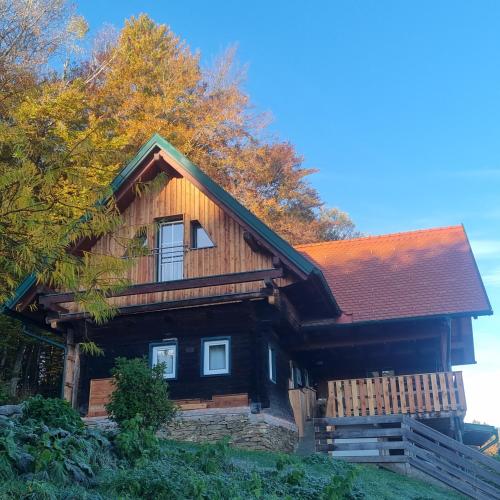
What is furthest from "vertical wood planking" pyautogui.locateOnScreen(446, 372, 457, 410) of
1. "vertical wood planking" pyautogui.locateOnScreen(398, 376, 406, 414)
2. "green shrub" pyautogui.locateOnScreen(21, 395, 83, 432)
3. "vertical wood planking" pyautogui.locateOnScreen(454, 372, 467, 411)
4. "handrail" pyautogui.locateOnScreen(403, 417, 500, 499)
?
"green shrub" pyautogui.locateOnScreen(21, 395, 83, 432)

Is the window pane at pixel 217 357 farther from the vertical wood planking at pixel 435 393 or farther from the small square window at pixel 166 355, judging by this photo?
the vertical wood planking at pixel 435 393

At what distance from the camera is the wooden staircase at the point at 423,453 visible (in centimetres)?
1331

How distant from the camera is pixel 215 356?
55.0ft

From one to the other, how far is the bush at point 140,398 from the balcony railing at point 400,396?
4989 millimetres

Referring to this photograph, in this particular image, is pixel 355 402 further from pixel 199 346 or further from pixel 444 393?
pixel 199 346

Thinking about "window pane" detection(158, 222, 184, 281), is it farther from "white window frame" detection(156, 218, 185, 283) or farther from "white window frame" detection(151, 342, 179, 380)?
"white window frame" detection(151, 342, 179, 380)

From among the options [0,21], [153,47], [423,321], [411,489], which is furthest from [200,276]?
[153,47]

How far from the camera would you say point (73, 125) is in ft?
82.1

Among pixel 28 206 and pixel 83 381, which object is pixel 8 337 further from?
pixel 28 206

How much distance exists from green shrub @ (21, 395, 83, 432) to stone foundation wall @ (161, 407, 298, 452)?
209 inches

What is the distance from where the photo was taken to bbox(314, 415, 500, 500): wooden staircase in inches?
524

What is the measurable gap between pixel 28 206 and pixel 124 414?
6.66 metres

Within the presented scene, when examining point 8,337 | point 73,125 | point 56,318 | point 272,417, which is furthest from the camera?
point 73,125

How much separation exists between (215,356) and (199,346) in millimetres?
471
